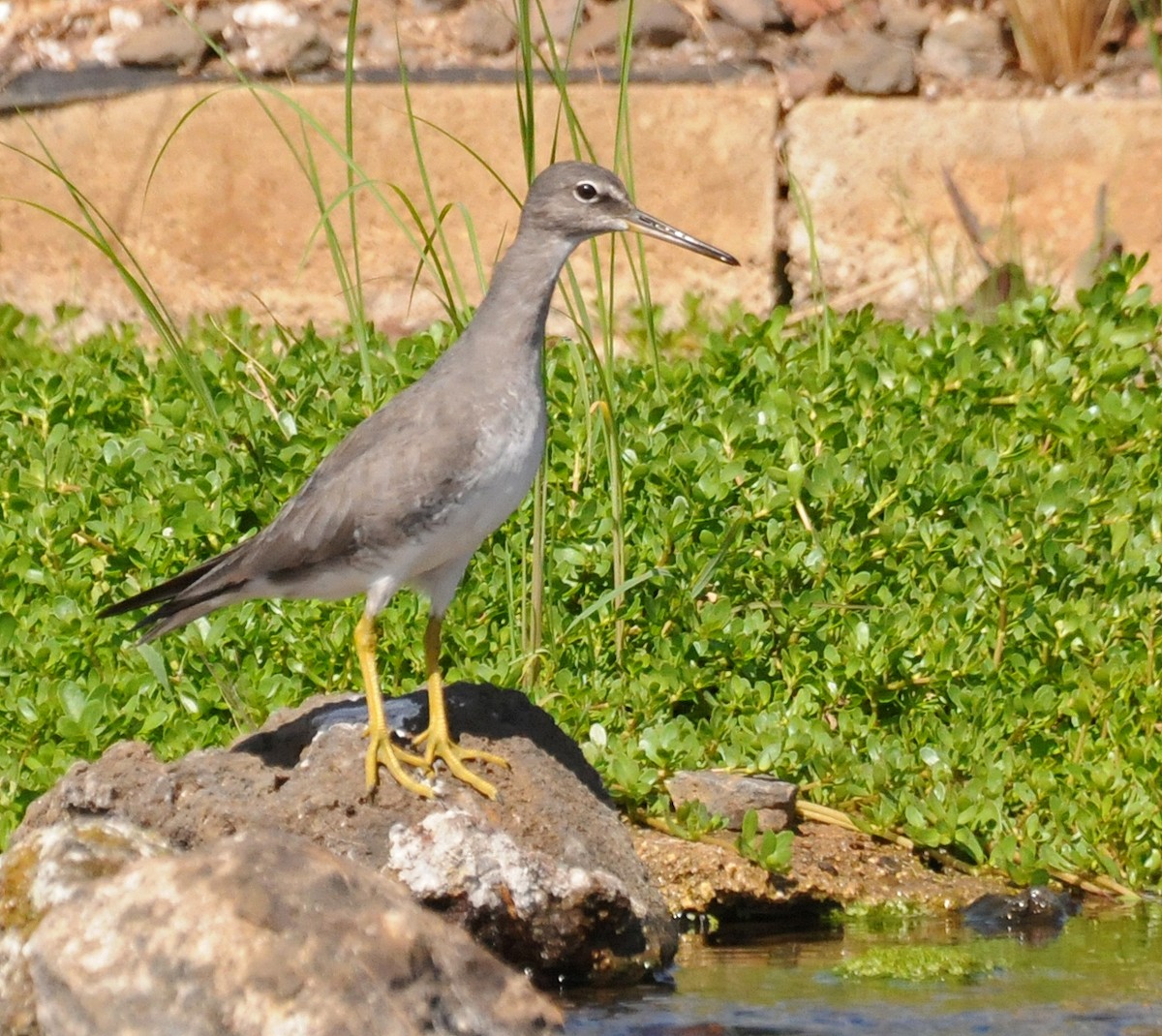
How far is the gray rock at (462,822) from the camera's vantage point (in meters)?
4.69

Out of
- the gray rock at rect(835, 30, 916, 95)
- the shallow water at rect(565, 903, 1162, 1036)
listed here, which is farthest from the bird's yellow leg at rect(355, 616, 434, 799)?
the gray rock at rect(835, 30, 916, 95)

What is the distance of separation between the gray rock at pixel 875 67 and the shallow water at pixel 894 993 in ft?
15.9

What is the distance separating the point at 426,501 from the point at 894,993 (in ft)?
5.43

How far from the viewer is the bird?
199 inches

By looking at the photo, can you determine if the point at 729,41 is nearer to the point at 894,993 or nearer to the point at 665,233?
the point at 665,233

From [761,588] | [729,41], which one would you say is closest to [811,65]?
[729,41]

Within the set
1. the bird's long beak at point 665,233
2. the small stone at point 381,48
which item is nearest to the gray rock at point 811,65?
the small stone at point 381,48

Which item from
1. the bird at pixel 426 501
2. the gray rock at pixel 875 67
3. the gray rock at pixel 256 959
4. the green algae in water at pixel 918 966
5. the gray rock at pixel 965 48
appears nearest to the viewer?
the gray rock at pixel 256 959

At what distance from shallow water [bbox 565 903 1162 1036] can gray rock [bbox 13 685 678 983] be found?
0.55ft

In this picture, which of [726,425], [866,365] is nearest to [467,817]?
[726,425]

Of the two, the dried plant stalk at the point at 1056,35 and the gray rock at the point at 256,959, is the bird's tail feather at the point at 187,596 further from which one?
the dried plant stalk at the point at 1056,35

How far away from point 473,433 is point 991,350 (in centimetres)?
296

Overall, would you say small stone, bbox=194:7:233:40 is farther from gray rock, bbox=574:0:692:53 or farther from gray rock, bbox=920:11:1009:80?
gray rock, bbox=920:11:1009:80

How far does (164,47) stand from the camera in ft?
31.0
